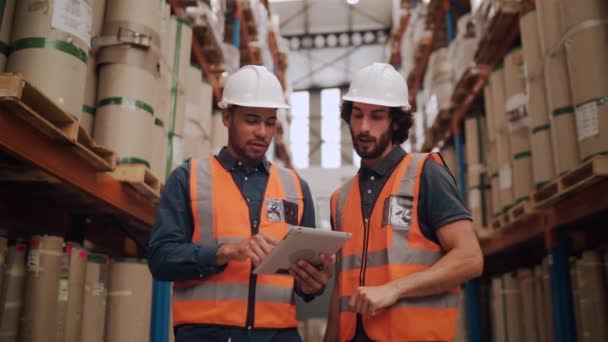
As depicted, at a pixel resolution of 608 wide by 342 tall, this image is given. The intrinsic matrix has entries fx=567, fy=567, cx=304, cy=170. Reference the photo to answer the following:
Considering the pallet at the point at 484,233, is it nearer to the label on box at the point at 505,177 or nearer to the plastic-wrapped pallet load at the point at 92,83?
the label on box at the point at 505,177

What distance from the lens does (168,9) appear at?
471 cm

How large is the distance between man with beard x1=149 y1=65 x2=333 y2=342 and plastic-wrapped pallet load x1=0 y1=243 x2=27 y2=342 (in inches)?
47.4

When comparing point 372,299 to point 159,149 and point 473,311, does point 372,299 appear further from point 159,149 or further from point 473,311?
point 473,311

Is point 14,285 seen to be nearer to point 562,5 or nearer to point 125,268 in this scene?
point 125,268

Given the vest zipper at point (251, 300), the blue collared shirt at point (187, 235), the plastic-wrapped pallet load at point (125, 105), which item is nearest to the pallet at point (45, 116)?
the plastic-wrapped pallet load at point (125, 105)

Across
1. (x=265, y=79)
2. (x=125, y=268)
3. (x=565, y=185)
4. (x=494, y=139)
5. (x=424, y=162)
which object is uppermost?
(x=494, y=139)

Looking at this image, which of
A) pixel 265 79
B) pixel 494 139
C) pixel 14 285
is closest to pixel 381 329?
pixel 265 79

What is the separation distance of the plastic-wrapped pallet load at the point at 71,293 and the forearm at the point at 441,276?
2170 millimetres

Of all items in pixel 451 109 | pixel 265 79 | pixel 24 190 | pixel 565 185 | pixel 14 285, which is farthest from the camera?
pixel 451 109

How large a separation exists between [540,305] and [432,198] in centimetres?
325

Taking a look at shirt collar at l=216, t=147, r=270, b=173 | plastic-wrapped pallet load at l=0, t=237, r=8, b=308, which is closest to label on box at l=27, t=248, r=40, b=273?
plastic-wrapped pallet load at l=0, t=237, r=8, b=308

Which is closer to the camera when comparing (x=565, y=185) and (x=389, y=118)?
(x=389, y=118)

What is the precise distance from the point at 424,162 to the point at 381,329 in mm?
631

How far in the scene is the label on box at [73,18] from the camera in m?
2.86
